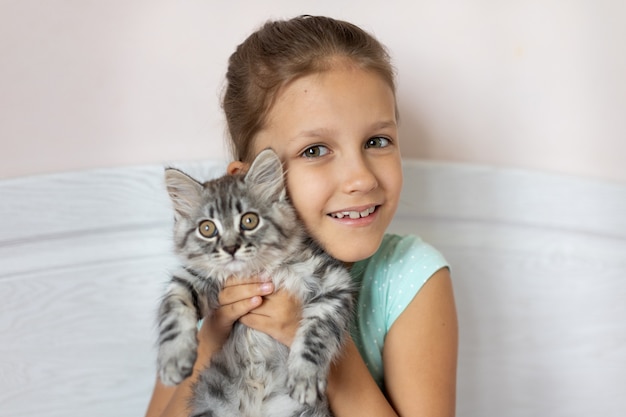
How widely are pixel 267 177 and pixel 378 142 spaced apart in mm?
289

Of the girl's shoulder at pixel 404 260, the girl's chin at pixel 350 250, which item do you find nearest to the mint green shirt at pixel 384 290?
the girl's shoulder at pixel 404 260

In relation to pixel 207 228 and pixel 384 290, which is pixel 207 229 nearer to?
pixel 207 228

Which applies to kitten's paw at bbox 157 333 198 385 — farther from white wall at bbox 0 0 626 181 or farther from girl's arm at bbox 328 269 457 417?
white wall at bbox 0 0 626 181

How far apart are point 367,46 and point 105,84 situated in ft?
2.61

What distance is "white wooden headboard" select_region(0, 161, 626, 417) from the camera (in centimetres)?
186

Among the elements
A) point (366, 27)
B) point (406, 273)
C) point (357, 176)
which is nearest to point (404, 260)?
point (406, 273)

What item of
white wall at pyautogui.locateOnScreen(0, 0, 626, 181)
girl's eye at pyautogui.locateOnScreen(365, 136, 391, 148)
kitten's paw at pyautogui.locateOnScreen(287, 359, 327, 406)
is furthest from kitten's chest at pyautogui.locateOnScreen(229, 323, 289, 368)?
white wall at pyautogui.locateOnScreen(0, 0, 626, 181)

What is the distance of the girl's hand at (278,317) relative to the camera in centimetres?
142

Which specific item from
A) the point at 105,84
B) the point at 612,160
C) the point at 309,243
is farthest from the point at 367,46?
the point at 612,160

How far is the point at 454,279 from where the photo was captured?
6.73 ft

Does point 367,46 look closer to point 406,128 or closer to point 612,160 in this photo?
point 406,128

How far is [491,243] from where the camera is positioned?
2.04 m

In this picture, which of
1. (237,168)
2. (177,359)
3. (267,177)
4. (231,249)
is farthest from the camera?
(237,168)

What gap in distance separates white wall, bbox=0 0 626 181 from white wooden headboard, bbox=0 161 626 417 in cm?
8
